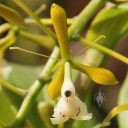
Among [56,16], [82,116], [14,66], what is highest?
[56,16]

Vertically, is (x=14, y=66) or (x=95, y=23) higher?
(x=95, y=23)

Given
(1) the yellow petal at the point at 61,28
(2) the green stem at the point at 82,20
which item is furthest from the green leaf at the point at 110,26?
(1) the yellow petal at the point at 61,28

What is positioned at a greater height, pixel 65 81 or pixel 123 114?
pixel 65 81

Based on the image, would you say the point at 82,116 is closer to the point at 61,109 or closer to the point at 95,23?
the point at 61,109

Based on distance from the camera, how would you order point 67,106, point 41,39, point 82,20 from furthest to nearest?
1. point 41,39
2. point 82,20
3. point 67,106

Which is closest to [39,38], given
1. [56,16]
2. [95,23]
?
[95,23]

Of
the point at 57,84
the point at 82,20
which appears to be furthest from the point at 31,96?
the point at 82,20

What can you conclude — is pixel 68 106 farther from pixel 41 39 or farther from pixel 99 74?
pixel 41 39
